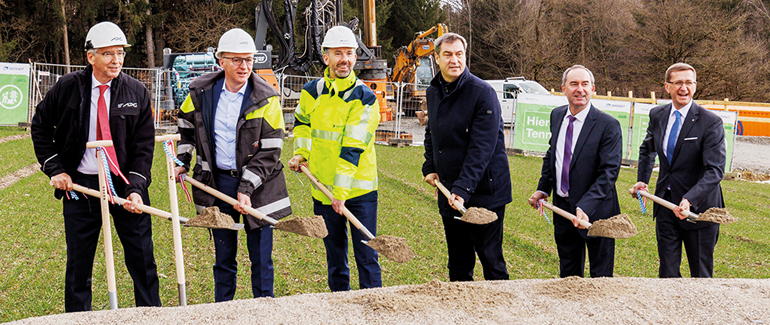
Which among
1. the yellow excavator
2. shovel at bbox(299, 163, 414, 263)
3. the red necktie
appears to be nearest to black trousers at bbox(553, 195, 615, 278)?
shovel at bbox(299, 163, 414, 263)

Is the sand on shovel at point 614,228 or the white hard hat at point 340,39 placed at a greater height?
the white hard hat at point 340,39

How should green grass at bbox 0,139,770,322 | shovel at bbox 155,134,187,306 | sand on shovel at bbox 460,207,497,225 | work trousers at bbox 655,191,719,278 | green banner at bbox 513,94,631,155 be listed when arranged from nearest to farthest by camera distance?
1. shovel at bbox 155,134,187,306
2. sand on shovel at bbox 460,207,497,225
3. work trousers at bbox 655,191,719,278
4. green grass at bbox 0,139,770,322
5. green banner at bbox 513,94,631,155

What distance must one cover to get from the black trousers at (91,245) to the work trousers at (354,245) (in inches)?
46.3

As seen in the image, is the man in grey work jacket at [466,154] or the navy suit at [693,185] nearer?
the man in grey work jacket at [466,154]

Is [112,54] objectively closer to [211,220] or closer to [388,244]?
[211,220]

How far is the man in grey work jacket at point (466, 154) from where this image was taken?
392 centimetres

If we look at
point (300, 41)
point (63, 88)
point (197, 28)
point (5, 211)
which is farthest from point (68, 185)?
point (300, 41)

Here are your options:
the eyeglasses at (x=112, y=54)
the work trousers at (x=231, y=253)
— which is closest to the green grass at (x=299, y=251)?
the work trousers at (x=231, y=253)

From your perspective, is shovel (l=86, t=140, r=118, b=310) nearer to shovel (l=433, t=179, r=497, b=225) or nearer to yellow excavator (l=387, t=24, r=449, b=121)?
shovel (l=433, t=179, r=497, b=225)

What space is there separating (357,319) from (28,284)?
3.36 m

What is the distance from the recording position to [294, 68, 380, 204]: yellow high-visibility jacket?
159 inches

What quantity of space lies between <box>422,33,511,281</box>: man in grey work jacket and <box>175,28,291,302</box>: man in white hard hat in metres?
1.10

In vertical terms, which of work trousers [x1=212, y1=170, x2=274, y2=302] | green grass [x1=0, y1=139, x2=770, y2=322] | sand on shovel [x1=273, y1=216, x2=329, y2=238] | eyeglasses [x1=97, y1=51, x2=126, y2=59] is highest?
eyeglasses [x1=97, y1=51, x2=126, y2=59]

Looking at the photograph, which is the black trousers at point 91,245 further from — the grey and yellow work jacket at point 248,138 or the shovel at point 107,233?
the shovel at point 107,233
